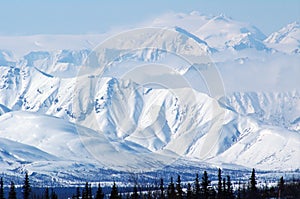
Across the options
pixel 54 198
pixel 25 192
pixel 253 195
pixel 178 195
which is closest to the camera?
pixel 25 192

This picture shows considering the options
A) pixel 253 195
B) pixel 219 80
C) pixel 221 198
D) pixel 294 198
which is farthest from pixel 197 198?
pixel 294 198

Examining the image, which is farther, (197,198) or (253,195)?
(253,195)

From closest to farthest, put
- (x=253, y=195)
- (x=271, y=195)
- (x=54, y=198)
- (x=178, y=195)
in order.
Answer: (x=54, y=198)
(x=178, y=195)
(x=253, y=195)
(x=271, y=195)

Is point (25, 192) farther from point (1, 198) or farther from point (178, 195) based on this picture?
point (178, 195)

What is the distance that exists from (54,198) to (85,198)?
4896 mm

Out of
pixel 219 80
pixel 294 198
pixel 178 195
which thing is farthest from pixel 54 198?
pixel 294 198

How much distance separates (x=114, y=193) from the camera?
12744 centimetres

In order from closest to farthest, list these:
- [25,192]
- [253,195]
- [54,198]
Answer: [25,192] < [54,198] < [253,195]

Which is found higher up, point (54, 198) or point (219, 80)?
point (219, 80)

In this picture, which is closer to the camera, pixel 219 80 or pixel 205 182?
pixel 219 80

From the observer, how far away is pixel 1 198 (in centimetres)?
Result: 12350

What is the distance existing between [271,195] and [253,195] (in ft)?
135

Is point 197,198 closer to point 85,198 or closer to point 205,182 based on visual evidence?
point 205,182

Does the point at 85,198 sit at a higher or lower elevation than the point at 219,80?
lower
